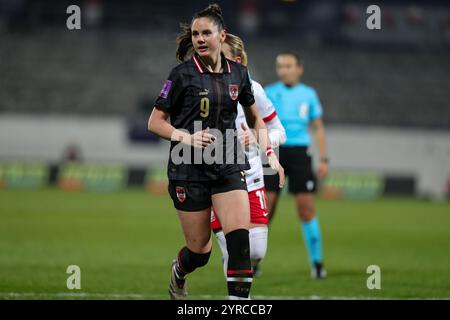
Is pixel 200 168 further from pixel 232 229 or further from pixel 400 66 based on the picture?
pixel 400 66

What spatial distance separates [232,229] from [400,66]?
111ft

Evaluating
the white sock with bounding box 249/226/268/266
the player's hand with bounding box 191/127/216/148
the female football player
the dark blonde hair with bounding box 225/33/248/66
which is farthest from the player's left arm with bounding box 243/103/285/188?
the white sock with bounding box 249/226/268/266

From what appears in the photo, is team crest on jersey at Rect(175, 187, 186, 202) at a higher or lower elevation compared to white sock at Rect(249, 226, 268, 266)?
higher

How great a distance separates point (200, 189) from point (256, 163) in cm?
140

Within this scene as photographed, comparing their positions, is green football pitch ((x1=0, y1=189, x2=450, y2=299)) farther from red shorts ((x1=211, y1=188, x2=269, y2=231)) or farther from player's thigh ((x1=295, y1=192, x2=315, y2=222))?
red shorts ((x1=211, y1=188, x2=269, y2=231))

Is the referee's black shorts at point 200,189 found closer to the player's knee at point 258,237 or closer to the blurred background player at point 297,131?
the player's knee at point 258,237

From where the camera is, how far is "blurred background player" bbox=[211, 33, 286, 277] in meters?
7.80

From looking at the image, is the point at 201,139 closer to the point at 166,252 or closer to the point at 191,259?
the point at 191,259

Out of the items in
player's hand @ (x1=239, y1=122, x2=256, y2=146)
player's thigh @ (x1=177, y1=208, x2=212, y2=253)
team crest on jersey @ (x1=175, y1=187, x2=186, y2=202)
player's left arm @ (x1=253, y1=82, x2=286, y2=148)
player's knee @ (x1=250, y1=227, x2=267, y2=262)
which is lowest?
player's knee @ (x1=250, y1=227, x2=267, y2=262)

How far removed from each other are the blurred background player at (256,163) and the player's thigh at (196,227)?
61 cm

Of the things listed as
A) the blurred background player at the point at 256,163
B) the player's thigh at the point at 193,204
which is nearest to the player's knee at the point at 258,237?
the blurred background player at the point at 256,163

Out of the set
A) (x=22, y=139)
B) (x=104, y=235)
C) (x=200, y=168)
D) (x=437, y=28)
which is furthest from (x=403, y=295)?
(x=437, y=28)

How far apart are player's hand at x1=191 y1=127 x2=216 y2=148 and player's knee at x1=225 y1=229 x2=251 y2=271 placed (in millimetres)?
751

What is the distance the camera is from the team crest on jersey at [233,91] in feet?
22.8
